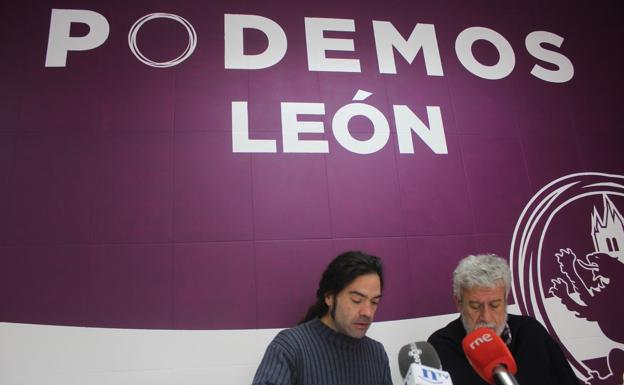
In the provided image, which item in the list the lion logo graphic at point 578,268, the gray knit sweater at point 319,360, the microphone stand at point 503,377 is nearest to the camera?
the microphone stand at point 503,377

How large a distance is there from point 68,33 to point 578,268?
2892mm

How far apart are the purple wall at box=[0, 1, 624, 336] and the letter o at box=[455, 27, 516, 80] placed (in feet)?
0.13

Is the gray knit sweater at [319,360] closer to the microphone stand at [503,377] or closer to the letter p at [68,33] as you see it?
the microphone stand at [503,377]

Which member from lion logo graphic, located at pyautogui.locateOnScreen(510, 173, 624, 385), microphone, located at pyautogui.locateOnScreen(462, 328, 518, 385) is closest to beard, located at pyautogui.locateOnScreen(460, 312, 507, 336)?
lion logo graphic, located at pyautogui.locateOnScreen(510, 173, 624, 385)

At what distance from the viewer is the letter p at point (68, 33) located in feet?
7.68

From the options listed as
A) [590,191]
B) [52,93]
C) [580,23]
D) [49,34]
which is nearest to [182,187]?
[52,93]

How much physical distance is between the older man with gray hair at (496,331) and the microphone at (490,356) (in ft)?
2.27

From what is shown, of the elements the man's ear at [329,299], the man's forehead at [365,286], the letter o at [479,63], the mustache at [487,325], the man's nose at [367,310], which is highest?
the letter o at [479,63]

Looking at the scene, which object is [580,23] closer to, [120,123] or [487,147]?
[487,147]

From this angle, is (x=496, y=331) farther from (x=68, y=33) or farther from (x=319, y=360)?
(x=68, y=33)

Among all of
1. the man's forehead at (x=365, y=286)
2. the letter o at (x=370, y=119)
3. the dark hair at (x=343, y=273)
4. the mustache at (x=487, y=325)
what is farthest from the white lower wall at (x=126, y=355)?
the letter o at (x=370, y=119)

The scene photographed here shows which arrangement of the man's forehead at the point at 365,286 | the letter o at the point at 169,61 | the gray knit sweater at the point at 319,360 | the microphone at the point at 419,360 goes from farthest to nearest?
the letter o at the point at 169,61 → the man's forehead at the point at 365,286 → the gray knit sweater at the point at 319,360 → the microphone at the point at 419,360

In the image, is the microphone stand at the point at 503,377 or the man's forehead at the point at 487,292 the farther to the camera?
the man's forehead at the point at 487,292

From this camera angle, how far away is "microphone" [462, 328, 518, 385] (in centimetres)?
106
